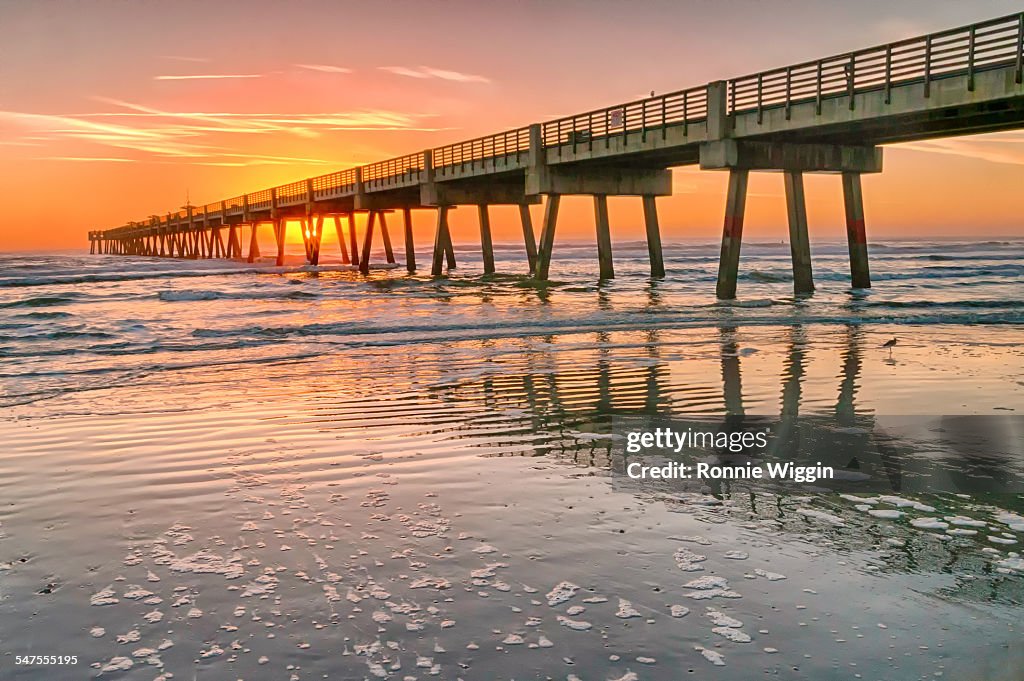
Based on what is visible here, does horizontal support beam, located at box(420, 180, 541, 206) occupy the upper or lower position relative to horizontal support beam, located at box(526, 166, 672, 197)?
upper

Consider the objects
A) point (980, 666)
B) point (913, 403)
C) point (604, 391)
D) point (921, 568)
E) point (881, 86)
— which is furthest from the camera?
point (881, 86)

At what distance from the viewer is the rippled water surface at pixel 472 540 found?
3.30 meters

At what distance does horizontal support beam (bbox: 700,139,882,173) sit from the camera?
2389cm

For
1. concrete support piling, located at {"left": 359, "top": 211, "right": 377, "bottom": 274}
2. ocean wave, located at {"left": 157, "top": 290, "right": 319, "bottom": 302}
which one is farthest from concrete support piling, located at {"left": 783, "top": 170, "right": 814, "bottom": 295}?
concrete support piling, located at {"left": 359, "top": 211, "right": 377, "bottom": 274}

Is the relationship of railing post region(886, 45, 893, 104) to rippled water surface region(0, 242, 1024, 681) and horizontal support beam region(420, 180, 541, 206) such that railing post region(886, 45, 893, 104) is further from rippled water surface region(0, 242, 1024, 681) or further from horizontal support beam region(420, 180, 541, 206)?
horizontal support beam region(420, 180, 541, 206)

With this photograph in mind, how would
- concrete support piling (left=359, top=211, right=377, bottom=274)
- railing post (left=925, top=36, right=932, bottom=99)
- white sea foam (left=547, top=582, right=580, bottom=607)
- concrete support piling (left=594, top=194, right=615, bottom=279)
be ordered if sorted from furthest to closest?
1. concrete support piling (left=359, top=211, right=377, bottom=274)
2. concrete support piling (left=594, top=194, right=615, bottom=279)
3. railing post (left=925, top=36, right=932, bottom=99)
4. white sea foam (left=547, top=582, right=580, bottom=607)

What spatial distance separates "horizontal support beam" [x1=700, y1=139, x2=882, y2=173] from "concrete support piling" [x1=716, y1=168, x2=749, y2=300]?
19.3 inches

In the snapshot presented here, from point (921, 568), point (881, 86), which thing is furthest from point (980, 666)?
point (881, 86)

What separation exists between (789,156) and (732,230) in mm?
2687

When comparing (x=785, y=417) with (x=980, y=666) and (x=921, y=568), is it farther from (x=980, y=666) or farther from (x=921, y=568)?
(x=980, y=666)

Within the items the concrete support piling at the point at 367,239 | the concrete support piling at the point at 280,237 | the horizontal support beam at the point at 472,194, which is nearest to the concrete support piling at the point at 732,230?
the horizontal support beam at the point at 472,194

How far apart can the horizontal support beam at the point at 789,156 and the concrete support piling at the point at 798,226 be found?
53 centimetres

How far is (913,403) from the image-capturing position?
868cm

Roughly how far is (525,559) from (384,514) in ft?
3.81
